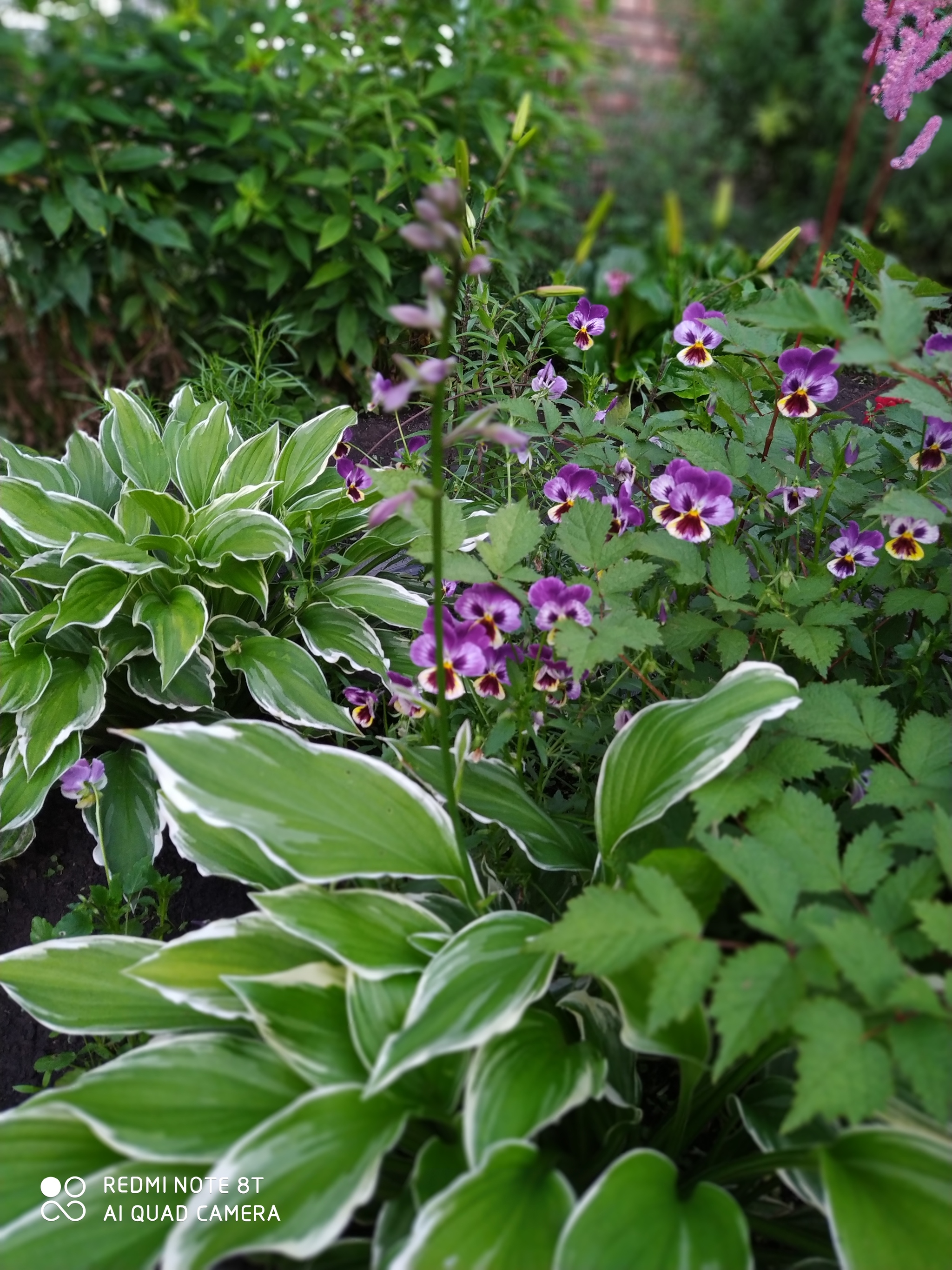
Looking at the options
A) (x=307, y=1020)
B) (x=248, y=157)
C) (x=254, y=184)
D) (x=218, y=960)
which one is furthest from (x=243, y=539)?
(x=248, y=157)

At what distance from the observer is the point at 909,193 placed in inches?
209

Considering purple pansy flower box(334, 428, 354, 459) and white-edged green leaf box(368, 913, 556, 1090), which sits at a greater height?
purple pansy flower box(334, 428, 354, 459)

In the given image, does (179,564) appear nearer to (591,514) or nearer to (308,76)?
(591,514)

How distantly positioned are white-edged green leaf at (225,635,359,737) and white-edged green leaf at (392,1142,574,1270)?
0.74 m

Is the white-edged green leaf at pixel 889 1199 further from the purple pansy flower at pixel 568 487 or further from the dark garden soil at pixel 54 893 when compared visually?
the dark garden soil at pixel 54 893

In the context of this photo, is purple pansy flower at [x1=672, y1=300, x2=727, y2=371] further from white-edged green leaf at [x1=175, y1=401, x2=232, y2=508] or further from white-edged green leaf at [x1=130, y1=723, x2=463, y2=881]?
white-edged green leaf at [x1=175, y1=401, x2=232, y2=508]

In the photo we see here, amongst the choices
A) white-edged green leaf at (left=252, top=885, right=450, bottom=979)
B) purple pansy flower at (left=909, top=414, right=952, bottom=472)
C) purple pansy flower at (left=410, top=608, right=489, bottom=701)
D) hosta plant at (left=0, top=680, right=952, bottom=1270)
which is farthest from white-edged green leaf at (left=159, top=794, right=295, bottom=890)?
purple pansy flower at (left=909, top=414, right=952, bottom=472)

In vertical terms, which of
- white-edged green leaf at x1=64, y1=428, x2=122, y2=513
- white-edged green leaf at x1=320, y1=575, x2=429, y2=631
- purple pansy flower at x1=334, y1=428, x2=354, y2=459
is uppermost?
purple pansy flower at x1=334, y1=428, x2=354, y2=459

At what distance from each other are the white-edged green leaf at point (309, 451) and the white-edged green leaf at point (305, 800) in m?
0.77

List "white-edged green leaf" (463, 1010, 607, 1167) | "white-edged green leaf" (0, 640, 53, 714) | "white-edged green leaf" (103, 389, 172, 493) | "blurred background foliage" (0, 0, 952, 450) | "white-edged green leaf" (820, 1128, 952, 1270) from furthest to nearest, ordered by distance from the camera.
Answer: "blurred background foliage" (0, 0, 952, 450) < "white-edged green leaf" (103, 389, 172, 493) < "white-edged green leaf" (0, 640, 53, 714) < "white-edged green leaf" (463, 1010, 607, 1167) < "white-edged green leaf" (820, 1128, 952, 1270)

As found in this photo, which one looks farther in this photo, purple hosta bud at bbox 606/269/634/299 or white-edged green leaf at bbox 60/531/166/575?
purple hosta bud at bbox 606/269/634/299

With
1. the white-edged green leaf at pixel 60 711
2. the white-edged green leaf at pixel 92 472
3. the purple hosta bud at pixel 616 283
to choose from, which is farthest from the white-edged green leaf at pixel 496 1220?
the purple hosta bud at pixel 616 283

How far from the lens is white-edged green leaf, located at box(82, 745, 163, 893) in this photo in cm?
153

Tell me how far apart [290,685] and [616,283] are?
1895 mm
